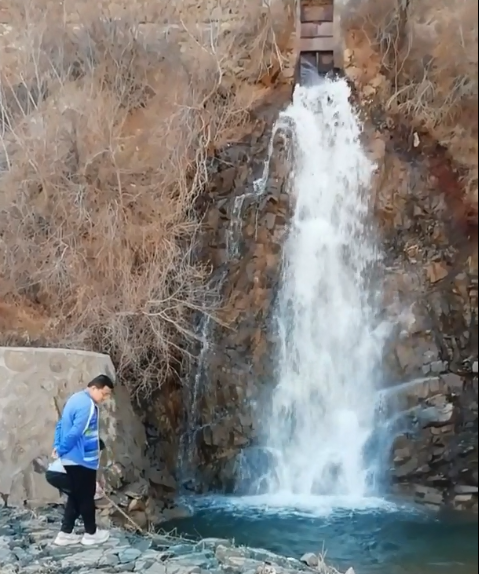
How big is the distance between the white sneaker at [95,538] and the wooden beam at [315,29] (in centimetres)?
681

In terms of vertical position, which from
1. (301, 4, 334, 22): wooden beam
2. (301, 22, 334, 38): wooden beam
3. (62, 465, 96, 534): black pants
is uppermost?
(301, 4, 334, 22): wooden beam

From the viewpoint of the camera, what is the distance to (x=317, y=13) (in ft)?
28.5

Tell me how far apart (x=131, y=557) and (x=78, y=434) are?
793 millimetres

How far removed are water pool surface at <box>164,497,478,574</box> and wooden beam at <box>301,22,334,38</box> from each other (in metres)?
5.91

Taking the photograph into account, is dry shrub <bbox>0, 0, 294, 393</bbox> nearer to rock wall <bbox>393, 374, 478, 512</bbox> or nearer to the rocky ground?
the rocky ground

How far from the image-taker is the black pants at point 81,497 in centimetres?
406

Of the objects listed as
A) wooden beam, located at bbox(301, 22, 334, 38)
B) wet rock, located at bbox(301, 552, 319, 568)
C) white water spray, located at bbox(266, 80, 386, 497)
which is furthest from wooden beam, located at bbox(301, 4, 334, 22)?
wet rock, located at bbox(301, 552, 319, 568)

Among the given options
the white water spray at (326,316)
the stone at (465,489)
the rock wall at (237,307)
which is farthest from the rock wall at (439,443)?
the rock wall at (237,307)

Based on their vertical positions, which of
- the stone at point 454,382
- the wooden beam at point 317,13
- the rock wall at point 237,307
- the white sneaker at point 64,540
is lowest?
the white sneaker at point 64,540

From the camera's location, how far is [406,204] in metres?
5.21

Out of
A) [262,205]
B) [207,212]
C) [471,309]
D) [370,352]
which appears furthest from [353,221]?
[471,309]

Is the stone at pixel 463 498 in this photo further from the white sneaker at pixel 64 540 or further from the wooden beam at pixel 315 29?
the wooden beam at pixel 315 29

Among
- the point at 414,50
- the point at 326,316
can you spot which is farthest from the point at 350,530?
the point at 414,50

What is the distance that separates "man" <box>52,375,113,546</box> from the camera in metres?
4.01
